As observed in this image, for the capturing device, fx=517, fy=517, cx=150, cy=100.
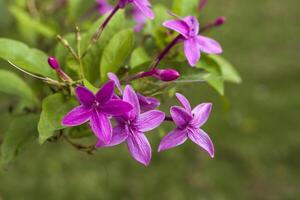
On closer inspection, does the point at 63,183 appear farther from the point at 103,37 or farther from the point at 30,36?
the point at 103,37

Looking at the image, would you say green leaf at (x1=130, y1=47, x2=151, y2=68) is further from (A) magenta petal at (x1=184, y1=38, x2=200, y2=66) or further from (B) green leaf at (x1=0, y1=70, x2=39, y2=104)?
(B) green leaf at (x1=0, y1=70, x2=39, y2=104)

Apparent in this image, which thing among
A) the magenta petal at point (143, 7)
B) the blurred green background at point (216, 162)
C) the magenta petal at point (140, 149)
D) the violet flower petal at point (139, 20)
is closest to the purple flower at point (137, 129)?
the magenta petal at point (140, 149)

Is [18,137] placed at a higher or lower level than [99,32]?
lower

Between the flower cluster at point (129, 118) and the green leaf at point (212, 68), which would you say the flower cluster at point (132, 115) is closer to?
the flower cluster at point (129, 118)

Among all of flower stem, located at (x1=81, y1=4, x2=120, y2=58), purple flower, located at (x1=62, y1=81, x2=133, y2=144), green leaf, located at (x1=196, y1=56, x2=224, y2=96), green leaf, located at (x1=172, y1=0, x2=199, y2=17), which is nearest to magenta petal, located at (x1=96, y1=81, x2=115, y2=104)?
purple flower, located at (x1=62, y1=81, x2=133, y2=144)

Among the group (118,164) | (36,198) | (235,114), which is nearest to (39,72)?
(36,198)

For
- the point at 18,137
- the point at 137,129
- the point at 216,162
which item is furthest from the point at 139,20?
the point at 216,162

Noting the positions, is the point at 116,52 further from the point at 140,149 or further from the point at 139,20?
the point at 139,20
